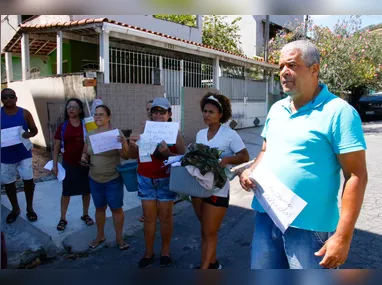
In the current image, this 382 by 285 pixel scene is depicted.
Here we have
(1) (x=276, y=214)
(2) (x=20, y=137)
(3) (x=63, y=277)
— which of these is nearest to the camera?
(3) (x=63, y=277)

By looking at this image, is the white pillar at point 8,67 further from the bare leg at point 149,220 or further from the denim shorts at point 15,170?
the bare leg at point 149,220

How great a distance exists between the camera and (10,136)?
4.17 meters

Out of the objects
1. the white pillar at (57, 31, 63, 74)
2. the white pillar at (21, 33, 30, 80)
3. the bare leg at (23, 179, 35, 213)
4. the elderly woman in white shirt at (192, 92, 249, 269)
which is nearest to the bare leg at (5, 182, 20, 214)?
the bare leg at (23, 179, 35, 213)

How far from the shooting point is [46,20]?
11.5 metres

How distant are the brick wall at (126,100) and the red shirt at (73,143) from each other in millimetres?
3415

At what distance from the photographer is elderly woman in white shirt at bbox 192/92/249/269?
2.98 metres

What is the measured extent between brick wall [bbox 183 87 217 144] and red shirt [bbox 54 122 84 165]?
255 inches

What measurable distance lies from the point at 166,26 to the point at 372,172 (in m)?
9.59

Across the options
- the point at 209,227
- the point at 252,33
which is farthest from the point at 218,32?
the point at 209,227

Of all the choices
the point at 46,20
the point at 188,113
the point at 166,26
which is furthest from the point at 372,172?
the point at 46,20

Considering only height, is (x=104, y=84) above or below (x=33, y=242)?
above

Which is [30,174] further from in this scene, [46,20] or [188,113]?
[46,20]

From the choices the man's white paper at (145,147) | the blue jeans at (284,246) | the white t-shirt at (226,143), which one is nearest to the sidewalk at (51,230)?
the man's white paper at (145,147)

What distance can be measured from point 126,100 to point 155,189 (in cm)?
518
